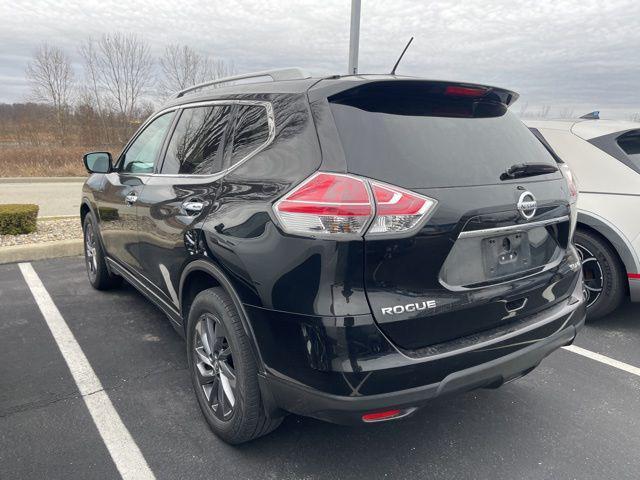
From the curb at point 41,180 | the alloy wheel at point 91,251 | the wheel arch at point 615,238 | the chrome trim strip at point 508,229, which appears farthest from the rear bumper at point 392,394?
the curb at point 41,180

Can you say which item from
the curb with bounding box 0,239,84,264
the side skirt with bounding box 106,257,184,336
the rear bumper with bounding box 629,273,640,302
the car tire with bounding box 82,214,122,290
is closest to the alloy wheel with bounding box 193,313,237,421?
the side skirt with bounding box 106,257,184,336

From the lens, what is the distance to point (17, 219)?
6.45 meters

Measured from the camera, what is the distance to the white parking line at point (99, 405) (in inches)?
89.4

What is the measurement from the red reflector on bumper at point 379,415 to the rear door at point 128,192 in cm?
220

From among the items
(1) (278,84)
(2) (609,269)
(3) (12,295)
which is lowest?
(3) (12,295)

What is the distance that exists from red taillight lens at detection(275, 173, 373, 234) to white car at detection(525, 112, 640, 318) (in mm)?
2740

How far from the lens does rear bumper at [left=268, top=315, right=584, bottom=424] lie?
1.77m

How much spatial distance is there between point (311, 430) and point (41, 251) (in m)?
5.05

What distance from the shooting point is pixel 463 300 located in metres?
1.91

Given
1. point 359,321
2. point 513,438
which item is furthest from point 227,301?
point 513,438

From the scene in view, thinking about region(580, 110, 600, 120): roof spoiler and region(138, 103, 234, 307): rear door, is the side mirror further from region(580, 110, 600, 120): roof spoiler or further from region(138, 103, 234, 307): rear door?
region(580, 110, 600, 120): roof spoiler

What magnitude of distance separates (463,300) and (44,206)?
11.2 metres

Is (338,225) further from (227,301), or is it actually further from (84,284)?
(84,284)

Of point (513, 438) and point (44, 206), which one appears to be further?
point (44, 206)
